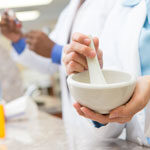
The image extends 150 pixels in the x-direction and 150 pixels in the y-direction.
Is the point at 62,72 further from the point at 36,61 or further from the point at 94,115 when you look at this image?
the point at 94,115

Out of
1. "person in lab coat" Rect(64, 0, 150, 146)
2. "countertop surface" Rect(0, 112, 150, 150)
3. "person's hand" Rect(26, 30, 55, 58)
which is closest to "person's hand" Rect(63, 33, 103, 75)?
"person in lab coat" Rect(64, 0, 150, 146)

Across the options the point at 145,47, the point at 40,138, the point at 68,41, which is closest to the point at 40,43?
the point at 68,41

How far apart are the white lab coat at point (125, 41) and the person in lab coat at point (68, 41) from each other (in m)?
0.12

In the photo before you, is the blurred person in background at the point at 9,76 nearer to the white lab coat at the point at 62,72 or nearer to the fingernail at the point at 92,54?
the white lab coat at the point at 62,72

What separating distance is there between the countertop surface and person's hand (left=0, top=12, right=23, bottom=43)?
1.63 feet

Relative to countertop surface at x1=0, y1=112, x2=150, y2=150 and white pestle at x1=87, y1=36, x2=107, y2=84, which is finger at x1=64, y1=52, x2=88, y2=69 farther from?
countertop surface at x1=0, y1=112, x2=150, y2=150

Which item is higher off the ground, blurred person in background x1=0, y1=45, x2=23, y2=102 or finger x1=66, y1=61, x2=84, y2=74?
finger x1=66, y1=61, x2=84, y2=74

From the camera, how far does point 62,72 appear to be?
138 centimetres

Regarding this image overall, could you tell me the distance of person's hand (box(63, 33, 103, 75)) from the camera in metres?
0.62

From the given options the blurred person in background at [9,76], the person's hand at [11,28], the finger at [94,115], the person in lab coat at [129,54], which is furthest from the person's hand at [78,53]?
the blurred person in background at [9,76]

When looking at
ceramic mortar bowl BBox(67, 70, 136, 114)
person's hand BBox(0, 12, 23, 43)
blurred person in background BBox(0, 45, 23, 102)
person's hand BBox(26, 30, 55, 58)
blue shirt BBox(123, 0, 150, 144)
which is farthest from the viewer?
blurred person in background BBox(0, 45, 23, 102)

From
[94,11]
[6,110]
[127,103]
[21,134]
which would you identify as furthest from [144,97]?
[6,110]

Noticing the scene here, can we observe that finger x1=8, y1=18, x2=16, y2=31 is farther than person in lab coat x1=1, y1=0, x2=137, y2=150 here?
Yes

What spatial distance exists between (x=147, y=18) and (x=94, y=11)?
414 millimetres
